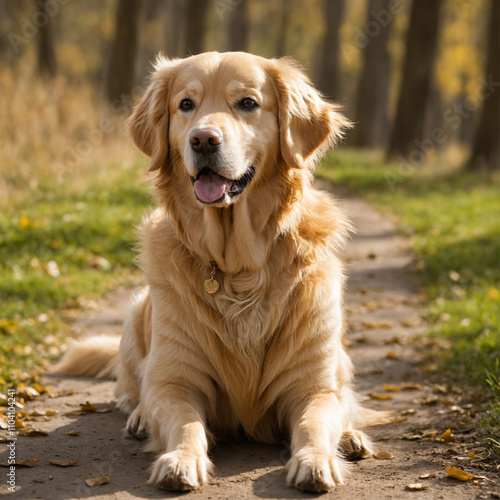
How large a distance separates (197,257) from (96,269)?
411cm

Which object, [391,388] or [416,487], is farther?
[391,388]

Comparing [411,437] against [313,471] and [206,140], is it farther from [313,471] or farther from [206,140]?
[206,140]

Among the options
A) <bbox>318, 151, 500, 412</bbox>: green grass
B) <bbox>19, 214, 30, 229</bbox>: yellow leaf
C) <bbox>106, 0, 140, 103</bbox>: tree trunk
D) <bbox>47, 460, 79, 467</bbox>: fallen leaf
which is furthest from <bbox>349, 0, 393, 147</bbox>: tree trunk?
<bbox>47, 460, 79, 467</bbox>: fallen leaf

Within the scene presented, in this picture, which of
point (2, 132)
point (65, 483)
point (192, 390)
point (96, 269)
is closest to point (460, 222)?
point (96, 269)

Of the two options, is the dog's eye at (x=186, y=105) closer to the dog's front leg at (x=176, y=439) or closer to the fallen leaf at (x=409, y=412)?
the dog's front leg at (x=176, y=439)

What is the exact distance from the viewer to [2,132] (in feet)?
34.2

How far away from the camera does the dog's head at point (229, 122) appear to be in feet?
12.2

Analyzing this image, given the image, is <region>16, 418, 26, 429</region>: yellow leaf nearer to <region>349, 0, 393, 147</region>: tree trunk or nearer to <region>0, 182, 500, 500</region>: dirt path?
<region>0, 182, 500, 500</region>: dirt path

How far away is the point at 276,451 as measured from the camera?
372 cm

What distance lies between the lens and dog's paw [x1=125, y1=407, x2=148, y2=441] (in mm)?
3898

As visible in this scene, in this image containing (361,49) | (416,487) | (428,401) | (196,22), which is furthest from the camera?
(361,49)

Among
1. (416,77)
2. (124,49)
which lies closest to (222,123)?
(124,49)

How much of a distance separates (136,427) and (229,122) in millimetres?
1767

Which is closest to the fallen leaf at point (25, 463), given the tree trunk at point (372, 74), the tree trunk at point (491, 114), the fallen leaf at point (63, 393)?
the fallen leaf at point (63, 393)
